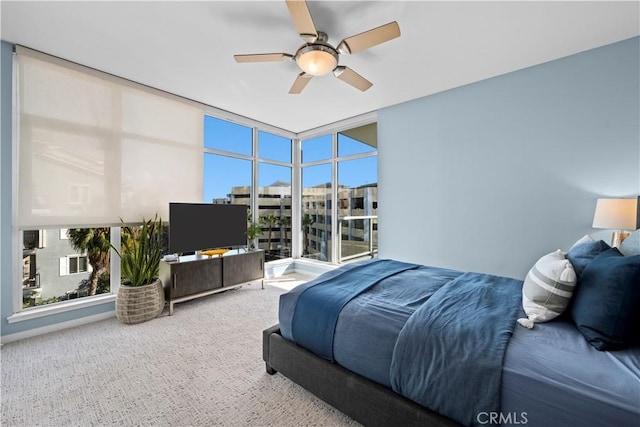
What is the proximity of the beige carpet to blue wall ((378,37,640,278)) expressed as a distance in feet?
8.18

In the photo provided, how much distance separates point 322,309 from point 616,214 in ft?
8.40

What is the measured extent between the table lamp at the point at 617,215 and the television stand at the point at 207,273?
12.7 ft

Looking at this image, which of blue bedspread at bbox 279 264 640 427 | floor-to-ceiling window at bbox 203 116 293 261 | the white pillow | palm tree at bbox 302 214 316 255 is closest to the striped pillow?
blue bedspread at bbox 279 264 640 427

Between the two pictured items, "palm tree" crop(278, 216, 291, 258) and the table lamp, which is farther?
"palm tree" crop(278, 216, 291, 258)

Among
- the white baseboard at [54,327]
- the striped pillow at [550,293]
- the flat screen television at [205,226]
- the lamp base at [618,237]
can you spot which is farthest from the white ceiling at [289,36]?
the white baseboard at [54,327]

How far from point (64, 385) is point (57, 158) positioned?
2.13 m

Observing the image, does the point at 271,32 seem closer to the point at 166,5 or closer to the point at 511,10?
the point at 166,5

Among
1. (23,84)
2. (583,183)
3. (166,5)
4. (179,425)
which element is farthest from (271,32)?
(583,183)

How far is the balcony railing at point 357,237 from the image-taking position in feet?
14.4

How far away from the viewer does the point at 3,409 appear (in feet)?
5.13

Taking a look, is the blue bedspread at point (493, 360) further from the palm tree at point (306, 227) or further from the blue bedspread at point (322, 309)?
the palm tree at point (306, 227)

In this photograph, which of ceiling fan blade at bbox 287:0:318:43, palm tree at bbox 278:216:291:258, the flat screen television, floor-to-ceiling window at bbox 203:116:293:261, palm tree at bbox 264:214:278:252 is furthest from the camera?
palm tree at bbox 278:216:291:258

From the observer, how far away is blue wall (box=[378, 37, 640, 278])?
2373 mm

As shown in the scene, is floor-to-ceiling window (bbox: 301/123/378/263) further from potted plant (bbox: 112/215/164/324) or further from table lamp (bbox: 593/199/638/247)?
potted plant (bbox: 112/215/164/324)
